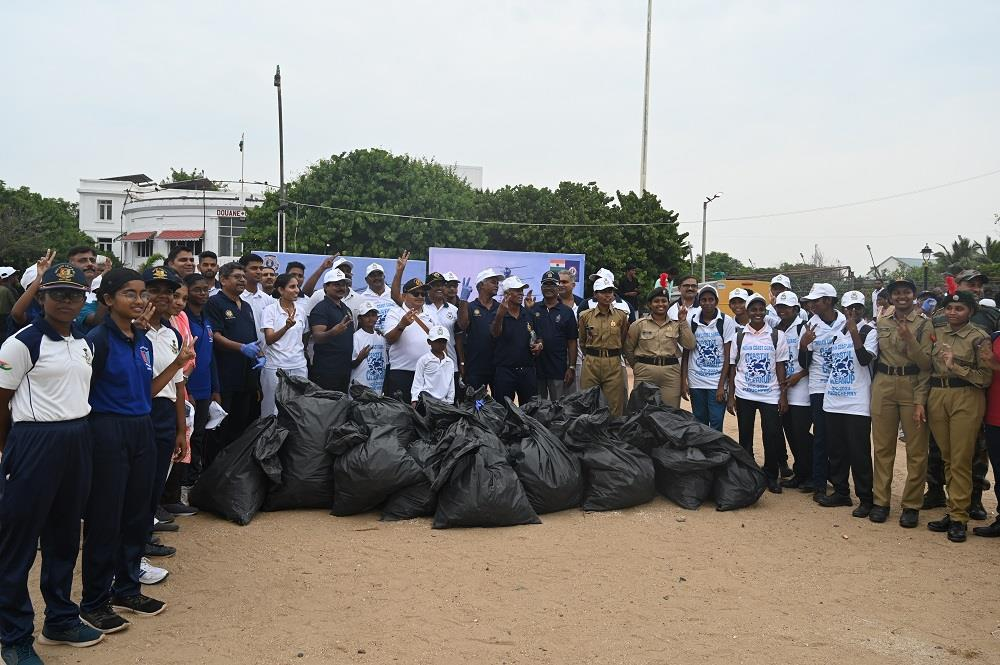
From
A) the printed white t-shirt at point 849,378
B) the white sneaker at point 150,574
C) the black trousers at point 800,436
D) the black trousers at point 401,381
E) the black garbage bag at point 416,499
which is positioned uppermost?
the printed white t-shirt at point 849,378

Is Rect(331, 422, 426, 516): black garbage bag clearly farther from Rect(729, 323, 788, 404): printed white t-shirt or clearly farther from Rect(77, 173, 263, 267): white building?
Rect(77, 173, 263, 267): white building

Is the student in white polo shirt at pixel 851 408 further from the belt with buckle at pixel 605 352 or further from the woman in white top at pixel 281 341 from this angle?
the woman in white top at pixel 281 341

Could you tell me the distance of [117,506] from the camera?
3555 millimetres

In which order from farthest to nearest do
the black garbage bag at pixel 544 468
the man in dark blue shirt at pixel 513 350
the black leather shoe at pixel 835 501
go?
the man in dark blue shirt at pixel 513 350 → the black leather shoe at pixel 835 501 → the black garbage bag at pixel 544 468

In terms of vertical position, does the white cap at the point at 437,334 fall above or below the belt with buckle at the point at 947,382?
above

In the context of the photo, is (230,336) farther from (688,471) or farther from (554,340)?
(688,471)

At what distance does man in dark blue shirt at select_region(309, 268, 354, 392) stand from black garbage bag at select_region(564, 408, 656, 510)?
2176 millimetres

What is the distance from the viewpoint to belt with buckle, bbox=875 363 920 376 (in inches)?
217

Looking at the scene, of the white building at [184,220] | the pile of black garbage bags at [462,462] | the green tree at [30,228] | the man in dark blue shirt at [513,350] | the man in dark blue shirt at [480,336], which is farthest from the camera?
the white building at [184,220]

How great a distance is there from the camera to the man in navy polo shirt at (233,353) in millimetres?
5836

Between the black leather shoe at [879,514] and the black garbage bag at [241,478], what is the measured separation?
169 inches

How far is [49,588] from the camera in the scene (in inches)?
133

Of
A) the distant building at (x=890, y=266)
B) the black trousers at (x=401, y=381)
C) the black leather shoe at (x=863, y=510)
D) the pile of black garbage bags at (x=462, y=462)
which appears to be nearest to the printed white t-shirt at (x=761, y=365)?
the pile of black garbage bags at (x=462, y=462)

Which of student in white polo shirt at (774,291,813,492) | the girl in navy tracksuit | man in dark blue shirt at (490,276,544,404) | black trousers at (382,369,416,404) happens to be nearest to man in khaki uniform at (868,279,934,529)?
student in white polo shirt at (774,291,813,492)
